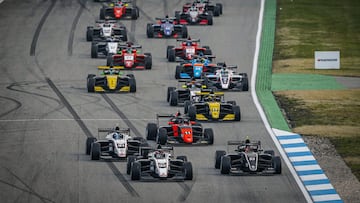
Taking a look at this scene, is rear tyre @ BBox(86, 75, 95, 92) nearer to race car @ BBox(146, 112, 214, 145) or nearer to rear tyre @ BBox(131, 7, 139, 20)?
race car @ BBox(146, 112, 214, 145)

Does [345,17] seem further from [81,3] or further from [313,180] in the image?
[313,180]

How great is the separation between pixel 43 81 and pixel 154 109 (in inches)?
325

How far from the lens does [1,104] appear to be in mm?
50781

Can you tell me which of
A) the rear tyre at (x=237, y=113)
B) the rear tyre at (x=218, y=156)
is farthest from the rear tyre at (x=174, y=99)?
the rear tyre at (x=218, y=156)

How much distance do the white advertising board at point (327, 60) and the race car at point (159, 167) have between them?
56.7ft

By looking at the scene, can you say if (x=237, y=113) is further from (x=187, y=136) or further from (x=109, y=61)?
(x=109, y=61)

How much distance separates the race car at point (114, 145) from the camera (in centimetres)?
4109

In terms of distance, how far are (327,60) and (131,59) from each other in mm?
10049

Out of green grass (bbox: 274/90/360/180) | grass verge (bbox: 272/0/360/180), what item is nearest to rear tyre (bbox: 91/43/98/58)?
grass verge (bbox: 272/0/360/180)

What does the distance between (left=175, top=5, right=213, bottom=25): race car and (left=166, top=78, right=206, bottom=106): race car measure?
61.3 ft

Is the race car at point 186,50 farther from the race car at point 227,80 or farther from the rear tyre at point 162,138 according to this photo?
the rear tyre at point 162,138

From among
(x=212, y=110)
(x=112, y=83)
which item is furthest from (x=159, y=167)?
(x=112, y=83)

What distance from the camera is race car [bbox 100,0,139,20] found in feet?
233

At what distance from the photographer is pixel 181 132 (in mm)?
43719
